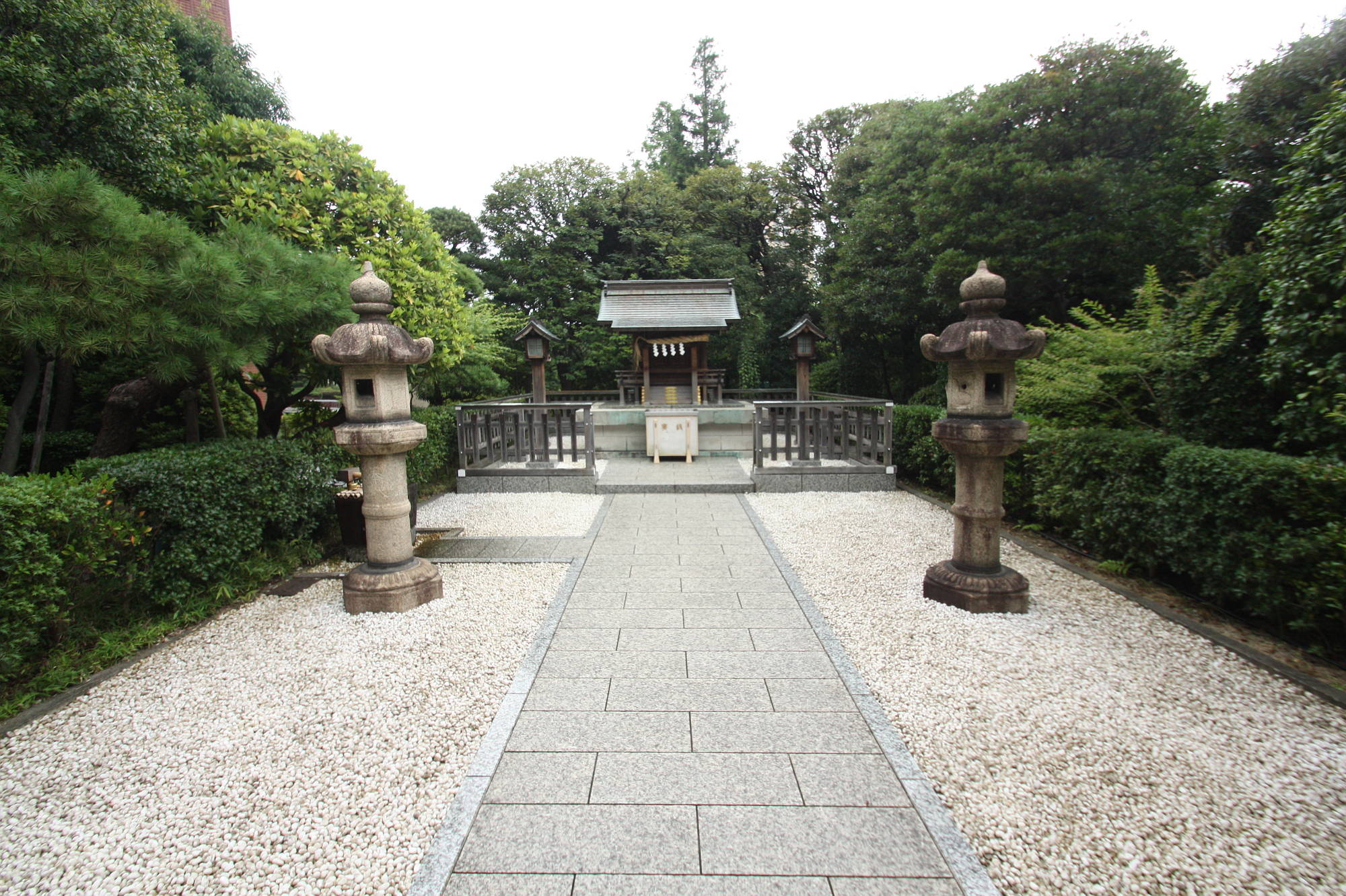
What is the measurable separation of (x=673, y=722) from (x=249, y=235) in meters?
4.98

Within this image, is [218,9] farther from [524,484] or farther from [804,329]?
[804,329]

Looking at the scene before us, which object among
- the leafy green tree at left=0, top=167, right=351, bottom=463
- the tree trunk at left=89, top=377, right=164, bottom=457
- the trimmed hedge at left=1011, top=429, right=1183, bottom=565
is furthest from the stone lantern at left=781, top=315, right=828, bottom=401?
the tree trunk at left=89, top=377, right=164, bottom=457

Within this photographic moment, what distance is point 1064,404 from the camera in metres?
6.70

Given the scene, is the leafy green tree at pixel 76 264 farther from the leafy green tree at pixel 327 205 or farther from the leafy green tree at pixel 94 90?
the leafy green tree at pixel 327 205

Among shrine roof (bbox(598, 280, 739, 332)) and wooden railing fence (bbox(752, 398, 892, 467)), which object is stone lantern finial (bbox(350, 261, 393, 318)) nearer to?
wooden railing fence (bbox(752, 398, 892, 467))

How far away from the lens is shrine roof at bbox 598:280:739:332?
1702cm

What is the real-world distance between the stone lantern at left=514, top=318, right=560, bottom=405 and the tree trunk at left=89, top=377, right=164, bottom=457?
6417 mm

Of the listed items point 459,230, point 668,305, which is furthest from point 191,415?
point 459,230

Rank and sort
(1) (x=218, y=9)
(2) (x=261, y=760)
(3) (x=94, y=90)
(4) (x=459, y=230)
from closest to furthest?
(2) (x=261, y=760), (3) (x=94, y=90), (1) (x=218, y=9), (4) (x=459, y=230)

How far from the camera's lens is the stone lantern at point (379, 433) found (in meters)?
4.54

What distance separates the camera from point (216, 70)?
11.6m

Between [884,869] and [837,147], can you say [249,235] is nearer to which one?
[884,869]

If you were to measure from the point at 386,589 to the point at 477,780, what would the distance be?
2430mm

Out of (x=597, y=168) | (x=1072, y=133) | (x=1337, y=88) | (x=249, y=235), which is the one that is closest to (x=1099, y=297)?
(x=1072, y=133)
